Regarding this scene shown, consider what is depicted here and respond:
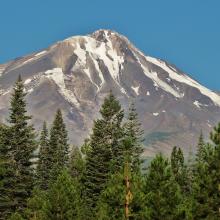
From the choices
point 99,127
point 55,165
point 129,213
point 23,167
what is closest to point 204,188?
point 129,213

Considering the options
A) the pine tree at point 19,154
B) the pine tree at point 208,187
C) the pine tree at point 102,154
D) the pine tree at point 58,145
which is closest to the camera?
the pine tree at point 208,187

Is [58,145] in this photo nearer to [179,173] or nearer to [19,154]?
[179,173]

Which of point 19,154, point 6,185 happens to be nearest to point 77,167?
point 19,154

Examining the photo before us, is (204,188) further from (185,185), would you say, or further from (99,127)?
(185,185)

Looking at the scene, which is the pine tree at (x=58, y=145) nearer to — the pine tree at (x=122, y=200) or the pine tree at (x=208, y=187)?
the pine tree at (x=122, y=200)

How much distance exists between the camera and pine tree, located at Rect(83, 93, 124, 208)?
206 feet

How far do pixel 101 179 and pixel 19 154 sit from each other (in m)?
7.07

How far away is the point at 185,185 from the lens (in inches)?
3233

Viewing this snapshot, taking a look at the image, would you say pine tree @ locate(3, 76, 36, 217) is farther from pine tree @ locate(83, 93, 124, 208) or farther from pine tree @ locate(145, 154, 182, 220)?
pine tree @ locate(145, 154, 182, 220)

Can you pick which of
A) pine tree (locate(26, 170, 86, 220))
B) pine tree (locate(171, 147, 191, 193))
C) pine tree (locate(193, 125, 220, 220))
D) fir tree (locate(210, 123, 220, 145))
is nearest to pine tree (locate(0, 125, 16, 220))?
pine tree (locate(26, 170, 86, 220))

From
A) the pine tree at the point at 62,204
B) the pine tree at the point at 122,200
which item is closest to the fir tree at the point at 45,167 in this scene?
the pine tree at the point at 62,204

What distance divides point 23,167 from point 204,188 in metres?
17.3

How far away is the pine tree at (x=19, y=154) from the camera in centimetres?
5816

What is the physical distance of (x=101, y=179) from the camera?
62781mm
